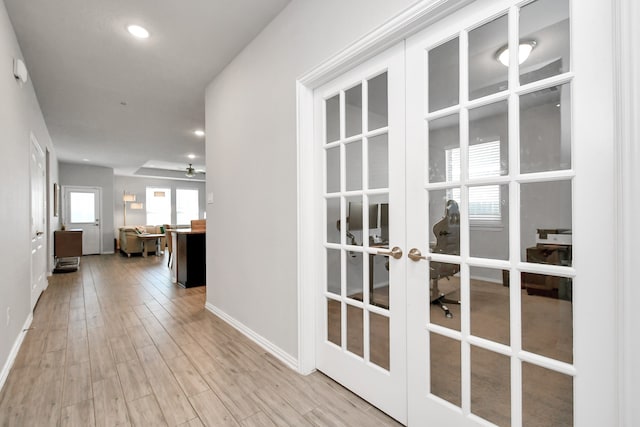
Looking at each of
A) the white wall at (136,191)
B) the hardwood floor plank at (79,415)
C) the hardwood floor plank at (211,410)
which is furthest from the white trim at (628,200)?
the white wall at (136,191)

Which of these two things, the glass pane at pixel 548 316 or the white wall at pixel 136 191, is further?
the white wall at pixel 136 191

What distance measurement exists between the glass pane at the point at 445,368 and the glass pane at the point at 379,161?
0.84 m

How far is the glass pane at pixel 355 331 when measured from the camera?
1.79m

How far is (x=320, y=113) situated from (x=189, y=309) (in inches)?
111

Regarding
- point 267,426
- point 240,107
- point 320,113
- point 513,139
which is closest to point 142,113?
point 240,107

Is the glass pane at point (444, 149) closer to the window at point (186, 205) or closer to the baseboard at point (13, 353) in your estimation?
the baseboard at point (13, 353)

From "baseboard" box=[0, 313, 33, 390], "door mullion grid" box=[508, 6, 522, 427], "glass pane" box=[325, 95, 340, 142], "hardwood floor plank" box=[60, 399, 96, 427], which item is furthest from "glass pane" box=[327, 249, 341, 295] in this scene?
"baseboard" box=[0, 313, 33, 390]

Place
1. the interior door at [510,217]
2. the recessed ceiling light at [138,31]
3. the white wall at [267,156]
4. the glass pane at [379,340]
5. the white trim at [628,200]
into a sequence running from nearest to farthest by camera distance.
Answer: the white trim at [628,200]
the interior door at [510,217]
the glass pane at [379,340]
the white wall at [267,156]
the recessed ceiling light at [138,31]

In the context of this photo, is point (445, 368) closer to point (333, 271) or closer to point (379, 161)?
point (333, 271)

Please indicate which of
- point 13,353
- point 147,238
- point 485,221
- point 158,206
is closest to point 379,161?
point 485,221

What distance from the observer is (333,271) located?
197 cm

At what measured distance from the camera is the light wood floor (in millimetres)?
1609

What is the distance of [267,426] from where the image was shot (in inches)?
60.6

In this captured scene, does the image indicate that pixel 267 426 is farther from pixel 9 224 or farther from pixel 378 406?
pixel 9 224
